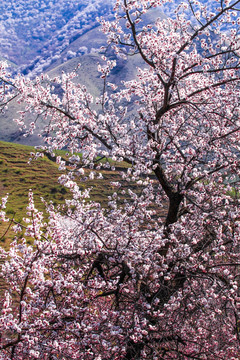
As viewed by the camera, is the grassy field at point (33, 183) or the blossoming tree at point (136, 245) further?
the grassy field at point (33, 183)

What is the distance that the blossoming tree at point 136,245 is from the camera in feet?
10.8

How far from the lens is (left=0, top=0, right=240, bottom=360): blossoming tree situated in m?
3.31

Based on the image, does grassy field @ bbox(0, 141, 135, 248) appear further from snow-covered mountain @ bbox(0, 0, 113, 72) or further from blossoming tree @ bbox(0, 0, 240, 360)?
snow-covered mountain @ bbox(0, 0, 113, 72)

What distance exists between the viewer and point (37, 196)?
37.7 ft

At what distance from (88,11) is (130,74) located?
6177cm

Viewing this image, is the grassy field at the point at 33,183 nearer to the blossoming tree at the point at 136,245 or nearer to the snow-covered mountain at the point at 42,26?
the blossoming tree at the point at 136,245

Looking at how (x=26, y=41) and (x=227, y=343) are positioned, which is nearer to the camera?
(x=227, y=343)

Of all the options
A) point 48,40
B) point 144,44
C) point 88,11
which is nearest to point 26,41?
point 48,40

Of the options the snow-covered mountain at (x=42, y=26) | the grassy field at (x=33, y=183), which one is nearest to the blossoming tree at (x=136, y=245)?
the grassy field at (x=33, y=183)

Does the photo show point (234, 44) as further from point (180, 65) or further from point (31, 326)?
point (31, 326)

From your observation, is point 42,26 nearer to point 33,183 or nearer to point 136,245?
point 33,183

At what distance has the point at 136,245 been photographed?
4285mm

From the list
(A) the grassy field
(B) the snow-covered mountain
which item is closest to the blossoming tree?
(A) the grassy field

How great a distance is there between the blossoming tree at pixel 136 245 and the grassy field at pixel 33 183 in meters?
5.57
